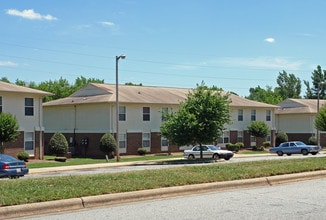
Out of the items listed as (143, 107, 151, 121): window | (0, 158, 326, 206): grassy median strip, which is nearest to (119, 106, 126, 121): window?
(143, 107, 151, 121): window

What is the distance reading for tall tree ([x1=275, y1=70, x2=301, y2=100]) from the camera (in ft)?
396

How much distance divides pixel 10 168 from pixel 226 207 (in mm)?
15302

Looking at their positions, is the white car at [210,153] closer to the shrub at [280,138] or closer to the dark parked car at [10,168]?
the dark parked car at [10,168]

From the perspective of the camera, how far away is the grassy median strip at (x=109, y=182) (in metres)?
10.4

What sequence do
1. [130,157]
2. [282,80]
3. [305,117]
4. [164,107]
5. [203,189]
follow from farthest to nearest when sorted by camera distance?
1. [282,80]
2. [305,117]
3. [164,107]
4. [130,157]
5. [203,189]

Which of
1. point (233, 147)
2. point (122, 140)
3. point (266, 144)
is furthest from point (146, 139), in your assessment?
point (266, 144)

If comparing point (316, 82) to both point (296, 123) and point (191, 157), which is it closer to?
point (296, 123)

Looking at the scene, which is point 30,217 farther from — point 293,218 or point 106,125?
point 106,125

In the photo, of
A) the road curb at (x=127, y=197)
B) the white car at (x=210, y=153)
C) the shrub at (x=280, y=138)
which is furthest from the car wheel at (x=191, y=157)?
the shrub at (x=280, y=138)

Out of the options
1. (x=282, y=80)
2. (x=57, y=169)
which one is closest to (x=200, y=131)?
(x=57, y=169)

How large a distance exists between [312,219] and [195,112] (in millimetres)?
28984

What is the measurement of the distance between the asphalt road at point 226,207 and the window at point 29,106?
28.4 m

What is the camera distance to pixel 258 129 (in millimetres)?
55406

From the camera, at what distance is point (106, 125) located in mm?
44969
